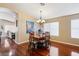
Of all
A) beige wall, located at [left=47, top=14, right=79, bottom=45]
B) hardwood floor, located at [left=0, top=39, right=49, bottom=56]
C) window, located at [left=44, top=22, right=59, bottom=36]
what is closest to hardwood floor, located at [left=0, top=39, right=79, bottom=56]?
hardwood floor, located at [left=0, top=39, right=49, bottom=56]

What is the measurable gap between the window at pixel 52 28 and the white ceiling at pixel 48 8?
18cm

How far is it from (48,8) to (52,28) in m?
0.45

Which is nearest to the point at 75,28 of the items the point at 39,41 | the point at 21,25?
the point at 39,41

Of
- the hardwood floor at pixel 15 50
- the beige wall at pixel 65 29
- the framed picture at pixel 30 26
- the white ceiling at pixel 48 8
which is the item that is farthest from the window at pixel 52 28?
the hardwood floor at pixel 15 50

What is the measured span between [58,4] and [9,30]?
120 cm

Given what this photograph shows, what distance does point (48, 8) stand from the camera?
209cm

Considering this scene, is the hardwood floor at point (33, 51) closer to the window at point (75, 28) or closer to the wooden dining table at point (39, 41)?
the wooden dining table at point (39, 41)

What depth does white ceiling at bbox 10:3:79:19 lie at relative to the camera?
2057 mm

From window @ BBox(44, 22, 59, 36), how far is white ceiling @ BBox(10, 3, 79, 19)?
176mm

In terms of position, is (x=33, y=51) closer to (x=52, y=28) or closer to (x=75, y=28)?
(x=52, y=28)

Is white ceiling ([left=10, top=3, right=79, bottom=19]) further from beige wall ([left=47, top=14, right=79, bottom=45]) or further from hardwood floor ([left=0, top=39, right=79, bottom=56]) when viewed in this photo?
hardwood floor ([left=0, top=39, right=79, bottom=56])

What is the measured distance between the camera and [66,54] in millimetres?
2088

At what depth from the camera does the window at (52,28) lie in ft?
6.89

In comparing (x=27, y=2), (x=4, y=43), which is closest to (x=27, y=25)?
(x=27, y=2)
